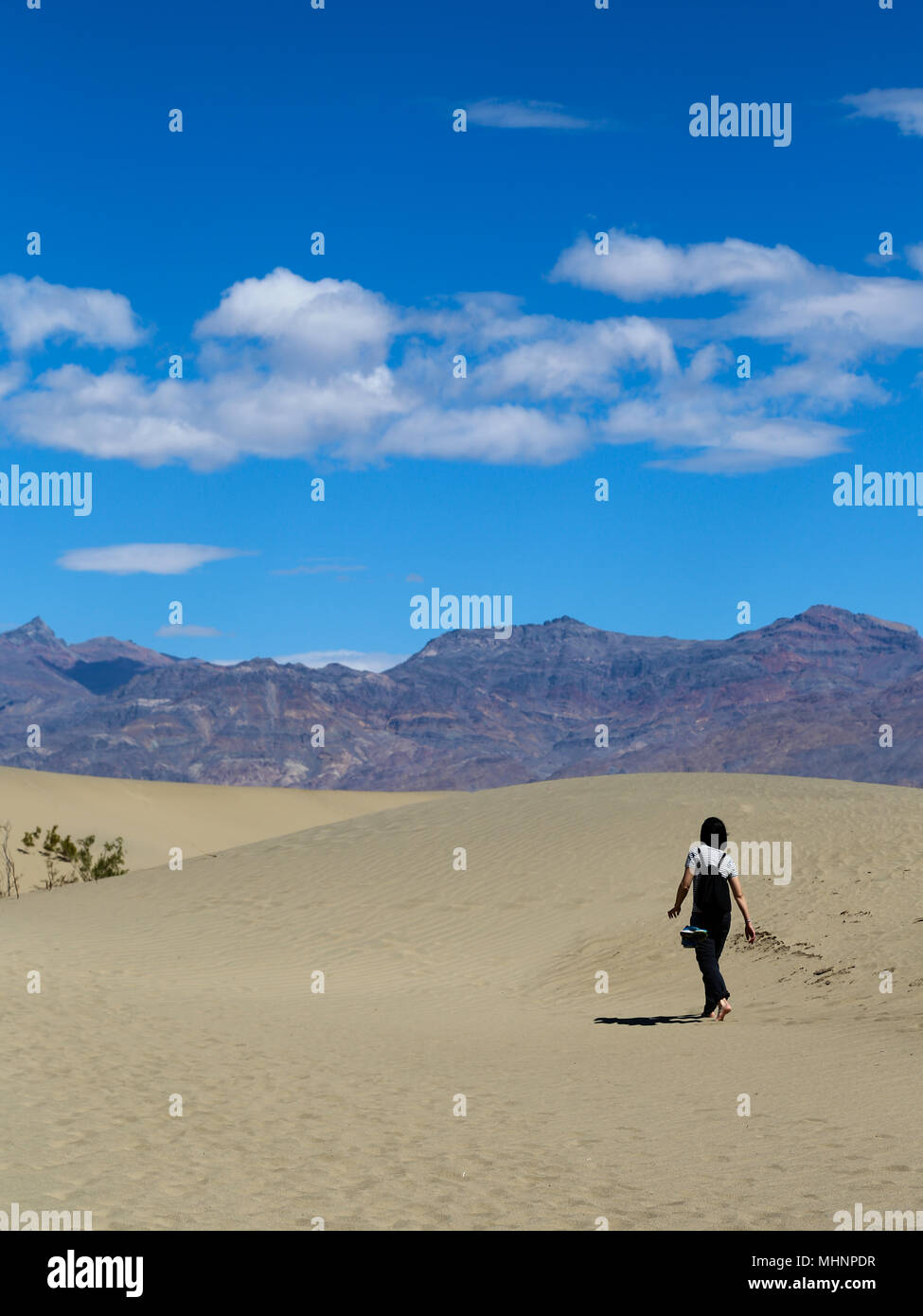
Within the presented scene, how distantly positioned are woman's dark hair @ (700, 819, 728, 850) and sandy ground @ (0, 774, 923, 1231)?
64.7 inches

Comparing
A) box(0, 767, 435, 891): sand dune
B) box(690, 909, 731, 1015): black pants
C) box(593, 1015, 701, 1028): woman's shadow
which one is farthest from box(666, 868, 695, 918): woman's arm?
box(0, 767, 435, 891): sand dune

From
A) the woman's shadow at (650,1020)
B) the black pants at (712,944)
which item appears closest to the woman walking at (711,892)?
the black pants at (712,944)

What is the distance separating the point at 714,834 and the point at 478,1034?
2.89m

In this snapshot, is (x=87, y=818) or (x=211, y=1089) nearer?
(x=211, y=1089)

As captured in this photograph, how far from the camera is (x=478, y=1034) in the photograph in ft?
39.6

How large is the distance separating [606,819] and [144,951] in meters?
9.22

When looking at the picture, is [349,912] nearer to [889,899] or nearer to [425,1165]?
[889,899]

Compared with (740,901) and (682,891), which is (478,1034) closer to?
(682,891)

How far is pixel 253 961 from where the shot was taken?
56.9 ft

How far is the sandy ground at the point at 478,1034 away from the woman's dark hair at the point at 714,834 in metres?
1.64

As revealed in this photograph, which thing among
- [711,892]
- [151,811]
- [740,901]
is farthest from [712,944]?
[151,811]

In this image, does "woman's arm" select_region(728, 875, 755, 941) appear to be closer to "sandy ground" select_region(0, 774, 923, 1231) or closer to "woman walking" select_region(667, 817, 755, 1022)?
"woman walking" select_region(667, 817, 755, 1022)

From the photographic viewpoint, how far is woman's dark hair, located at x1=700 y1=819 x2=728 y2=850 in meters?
11.4
